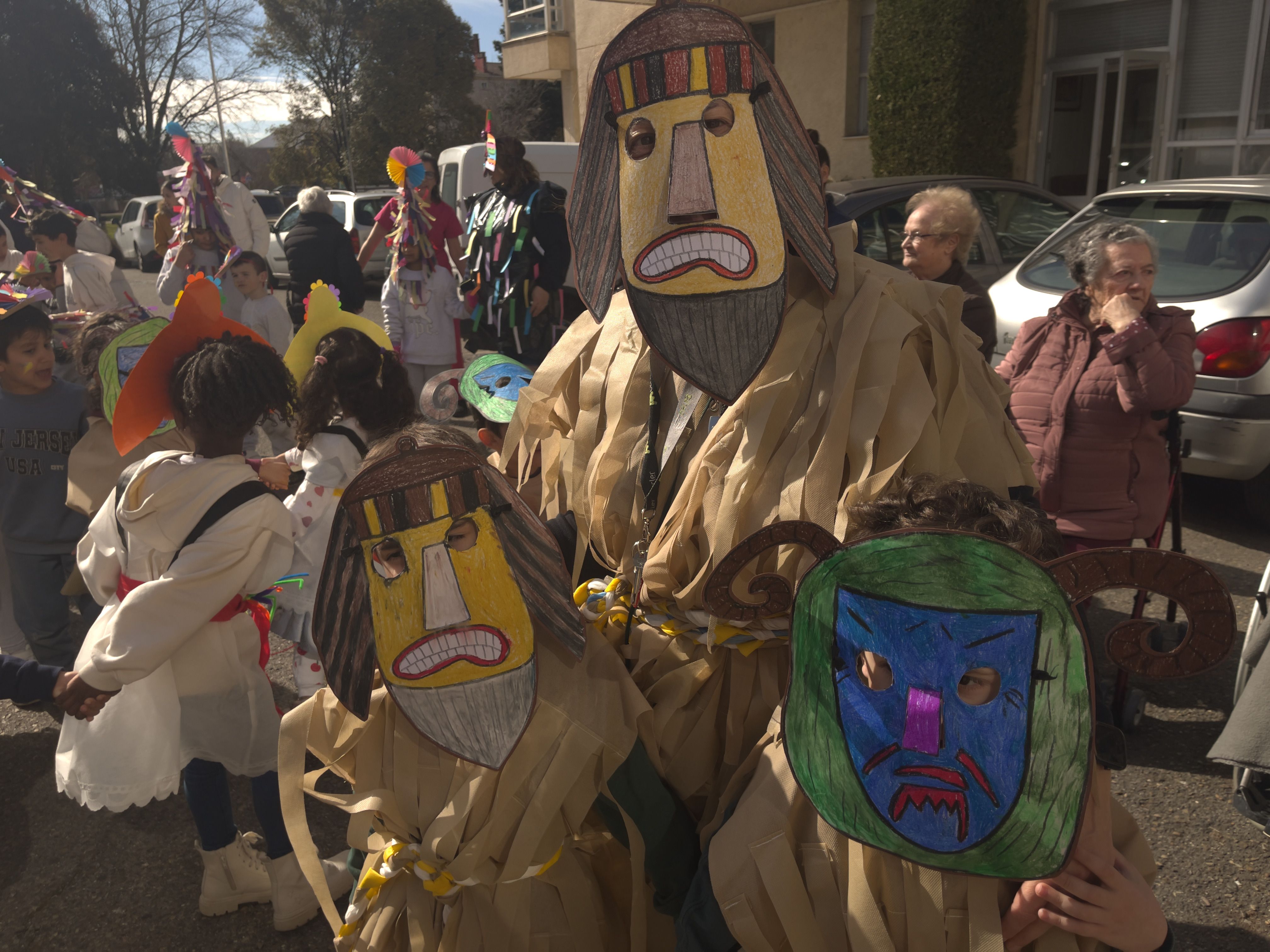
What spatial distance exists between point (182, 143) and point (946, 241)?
4.84 m

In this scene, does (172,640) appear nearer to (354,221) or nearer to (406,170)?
(406,170)

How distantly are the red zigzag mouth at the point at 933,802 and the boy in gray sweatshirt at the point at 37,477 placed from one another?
312cm

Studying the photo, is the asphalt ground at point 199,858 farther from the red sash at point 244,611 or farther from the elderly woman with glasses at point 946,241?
the elderly woman with glasses at point 946,241

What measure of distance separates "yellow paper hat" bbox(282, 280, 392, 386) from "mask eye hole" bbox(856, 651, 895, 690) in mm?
1891

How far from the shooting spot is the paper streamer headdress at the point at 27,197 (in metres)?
6.05

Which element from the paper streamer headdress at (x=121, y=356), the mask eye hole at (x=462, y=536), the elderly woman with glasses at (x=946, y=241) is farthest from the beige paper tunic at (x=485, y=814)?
the elderly woman with glasses at (x=946, y=241)

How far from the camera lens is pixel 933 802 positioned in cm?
112

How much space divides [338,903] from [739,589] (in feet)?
5.24

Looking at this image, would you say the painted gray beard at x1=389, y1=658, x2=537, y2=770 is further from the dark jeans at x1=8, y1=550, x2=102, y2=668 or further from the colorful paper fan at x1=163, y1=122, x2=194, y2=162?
the colorful paper fan at x1=163, y1=122, x2=194, y2=162

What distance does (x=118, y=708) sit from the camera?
7.18 feet

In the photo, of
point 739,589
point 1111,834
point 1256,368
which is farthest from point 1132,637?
point 1256,368

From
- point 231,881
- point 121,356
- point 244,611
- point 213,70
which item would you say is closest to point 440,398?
point 244,611

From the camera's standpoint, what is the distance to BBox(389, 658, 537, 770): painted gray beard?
138 centimetres

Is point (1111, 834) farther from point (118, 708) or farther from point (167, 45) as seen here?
point (167, 45)
